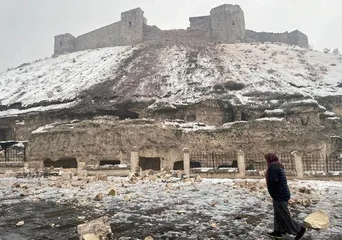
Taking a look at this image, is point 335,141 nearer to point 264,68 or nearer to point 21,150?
point 264,68

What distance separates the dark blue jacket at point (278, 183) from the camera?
5500 mm

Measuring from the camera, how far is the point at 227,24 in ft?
160

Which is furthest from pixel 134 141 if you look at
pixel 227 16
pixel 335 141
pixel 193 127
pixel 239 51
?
pixel 227 16

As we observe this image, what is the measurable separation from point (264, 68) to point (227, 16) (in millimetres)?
16434

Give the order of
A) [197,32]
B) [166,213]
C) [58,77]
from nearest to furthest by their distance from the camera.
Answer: [166,213]
[58,77]
[197,32]

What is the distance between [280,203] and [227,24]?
4695 centimetres

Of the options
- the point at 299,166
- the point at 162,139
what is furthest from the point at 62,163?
the point at 299,166

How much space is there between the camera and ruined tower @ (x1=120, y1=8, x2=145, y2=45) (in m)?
50.2

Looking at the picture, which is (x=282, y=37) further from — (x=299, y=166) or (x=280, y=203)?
(x=280, y=203)

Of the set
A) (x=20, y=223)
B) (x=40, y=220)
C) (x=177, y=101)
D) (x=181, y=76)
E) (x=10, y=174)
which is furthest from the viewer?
(x=181, y=76)

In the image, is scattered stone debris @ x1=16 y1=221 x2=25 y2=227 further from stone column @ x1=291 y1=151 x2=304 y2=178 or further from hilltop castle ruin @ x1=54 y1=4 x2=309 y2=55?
hilltop castle ruin @ x1=54 y1=4 x2=309 y2=55

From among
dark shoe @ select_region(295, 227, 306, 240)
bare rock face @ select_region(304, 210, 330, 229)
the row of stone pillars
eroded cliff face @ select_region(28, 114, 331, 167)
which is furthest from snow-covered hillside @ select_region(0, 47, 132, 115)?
dark shoe @ select_region(295, 227, 306, 240)

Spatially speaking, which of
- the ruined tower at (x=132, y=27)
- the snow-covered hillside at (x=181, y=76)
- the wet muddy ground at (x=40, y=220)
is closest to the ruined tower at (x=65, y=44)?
the snow-covered hillside at (x=181, y=76)

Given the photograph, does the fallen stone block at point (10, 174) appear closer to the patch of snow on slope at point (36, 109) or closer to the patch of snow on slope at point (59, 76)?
the patch of snow on slope at point (36, 109)
